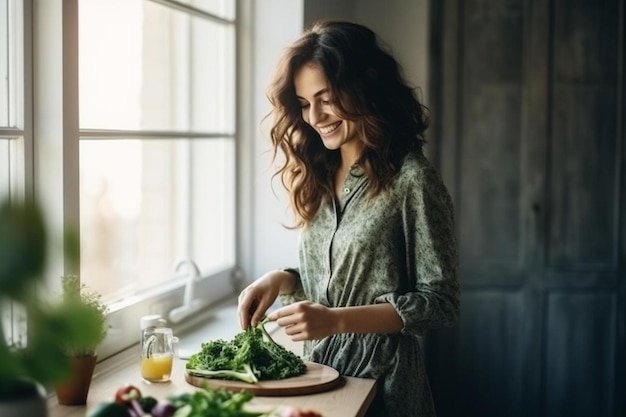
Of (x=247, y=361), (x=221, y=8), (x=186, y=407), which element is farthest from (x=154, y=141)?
(x=186, y=407)

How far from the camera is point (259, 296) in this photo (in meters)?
2.40

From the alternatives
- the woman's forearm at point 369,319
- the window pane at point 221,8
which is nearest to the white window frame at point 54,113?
the woman's forearm at point 369,319

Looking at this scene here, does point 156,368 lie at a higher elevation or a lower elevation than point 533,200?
lower

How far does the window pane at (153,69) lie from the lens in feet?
8.39

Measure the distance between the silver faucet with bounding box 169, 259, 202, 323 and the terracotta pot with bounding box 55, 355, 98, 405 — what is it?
0.91 m

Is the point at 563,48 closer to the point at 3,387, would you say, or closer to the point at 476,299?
the point at 476,299

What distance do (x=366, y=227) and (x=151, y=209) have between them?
93cm

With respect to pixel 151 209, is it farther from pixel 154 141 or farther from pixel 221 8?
pixel 221 8

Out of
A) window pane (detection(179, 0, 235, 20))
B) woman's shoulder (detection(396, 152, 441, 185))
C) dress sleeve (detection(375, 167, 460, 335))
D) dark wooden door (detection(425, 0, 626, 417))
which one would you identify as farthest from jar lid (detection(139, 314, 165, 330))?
dark wooden door (detection(425, 0, 626, 417))

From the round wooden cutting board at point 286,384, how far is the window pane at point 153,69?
2.47 feet

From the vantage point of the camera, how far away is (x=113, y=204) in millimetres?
2709

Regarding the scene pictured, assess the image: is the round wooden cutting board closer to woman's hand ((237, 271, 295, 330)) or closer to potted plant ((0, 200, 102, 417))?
woman's hand ((237, 271, 295, 330))

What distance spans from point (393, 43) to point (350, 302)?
1848 millimetres

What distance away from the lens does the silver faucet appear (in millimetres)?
3018
